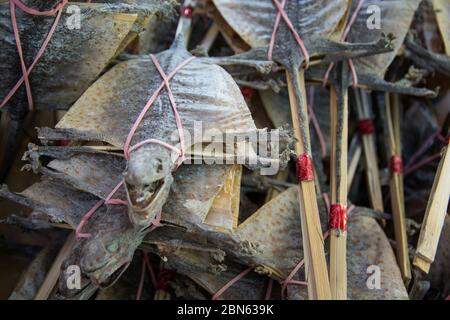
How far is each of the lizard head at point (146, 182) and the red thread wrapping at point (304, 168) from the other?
50 cm

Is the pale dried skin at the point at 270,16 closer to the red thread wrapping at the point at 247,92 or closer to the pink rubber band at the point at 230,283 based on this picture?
the red thread wrapping at the point at 247,92

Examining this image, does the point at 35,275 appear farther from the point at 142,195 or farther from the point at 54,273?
the point at 142,195

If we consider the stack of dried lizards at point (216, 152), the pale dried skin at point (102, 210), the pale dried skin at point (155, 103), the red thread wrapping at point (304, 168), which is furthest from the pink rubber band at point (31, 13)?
the red thread wrapping at point (304, 168)

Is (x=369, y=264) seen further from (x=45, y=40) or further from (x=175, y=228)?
(x=45, y=40)

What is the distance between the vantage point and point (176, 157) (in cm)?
165

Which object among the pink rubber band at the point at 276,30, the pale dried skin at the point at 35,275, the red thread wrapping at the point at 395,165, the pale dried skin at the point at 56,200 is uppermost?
the pink rubber band at the point at 276,30

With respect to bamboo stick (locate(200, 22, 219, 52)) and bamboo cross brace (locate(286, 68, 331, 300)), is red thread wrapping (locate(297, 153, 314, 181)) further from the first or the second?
bamboo stick (locate(200, 22, 219, 52))

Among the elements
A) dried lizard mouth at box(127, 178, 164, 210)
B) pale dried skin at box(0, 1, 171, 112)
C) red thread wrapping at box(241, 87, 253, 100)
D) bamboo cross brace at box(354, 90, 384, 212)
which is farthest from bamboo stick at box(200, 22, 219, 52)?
dried lizard mouth at box(127, 178, 164, 210)

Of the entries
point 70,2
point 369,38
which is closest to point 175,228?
point 70,2

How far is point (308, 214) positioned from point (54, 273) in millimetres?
931

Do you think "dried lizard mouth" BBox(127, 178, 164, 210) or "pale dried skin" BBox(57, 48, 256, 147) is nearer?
"dried lizard mouth" BBox(127, 178, 164, 210)

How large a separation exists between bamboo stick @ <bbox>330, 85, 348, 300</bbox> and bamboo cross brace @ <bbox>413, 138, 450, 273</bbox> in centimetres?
24

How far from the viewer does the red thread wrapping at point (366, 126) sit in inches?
92.4

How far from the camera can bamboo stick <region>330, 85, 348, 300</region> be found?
1.76m
